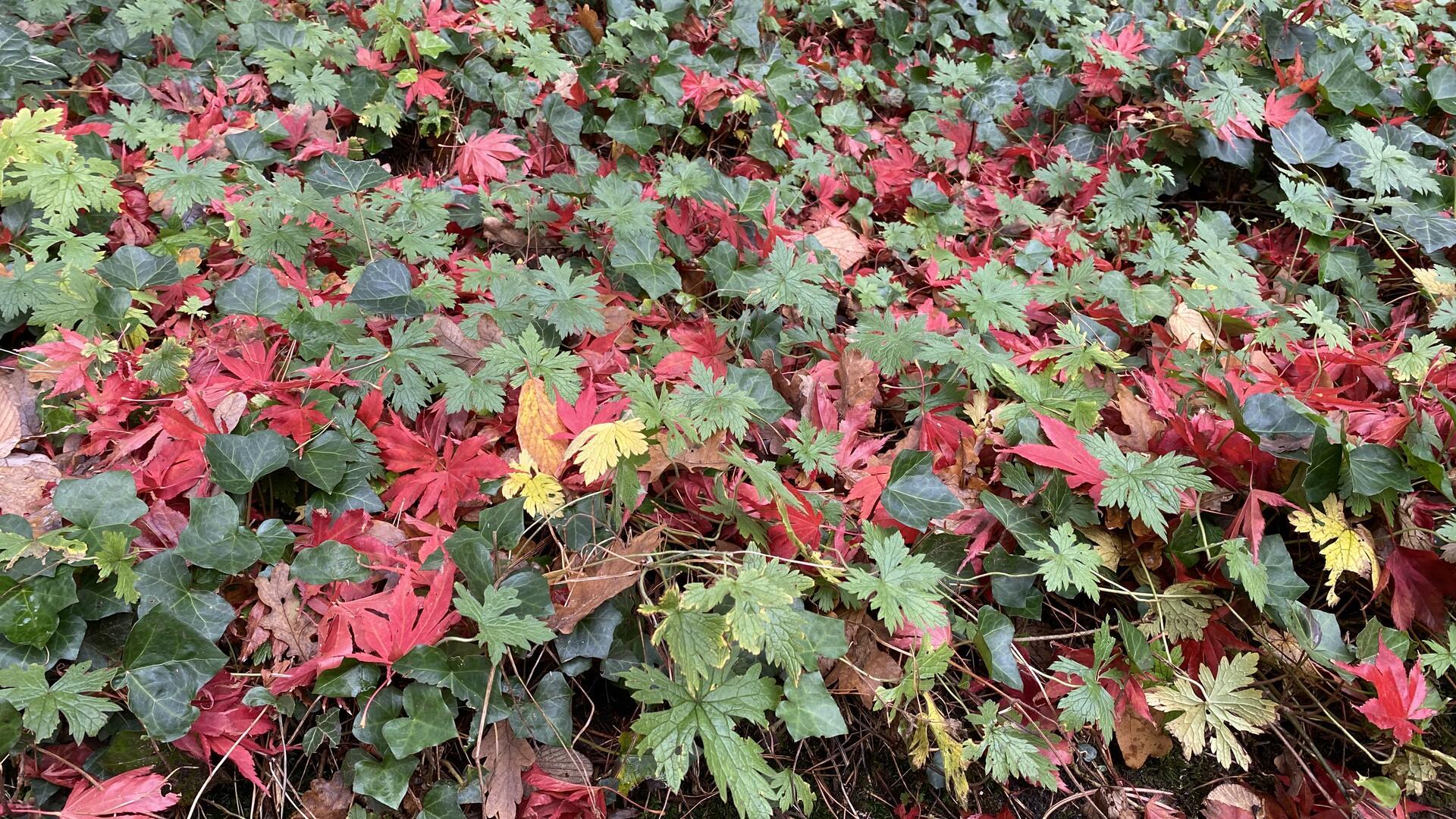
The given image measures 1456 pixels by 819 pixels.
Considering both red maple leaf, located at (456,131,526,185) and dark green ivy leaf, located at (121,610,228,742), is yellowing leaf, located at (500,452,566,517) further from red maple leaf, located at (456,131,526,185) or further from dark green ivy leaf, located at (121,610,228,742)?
red maple leaf, located at (456,131,526,185)

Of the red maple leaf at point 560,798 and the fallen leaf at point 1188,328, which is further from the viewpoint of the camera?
the fallen leaf at point 1188,328

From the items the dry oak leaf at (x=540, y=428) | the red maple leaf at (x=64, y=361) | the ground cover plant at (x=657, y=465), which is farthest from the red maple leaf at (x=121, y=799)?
the red maple leaf at (x=64, y=361)

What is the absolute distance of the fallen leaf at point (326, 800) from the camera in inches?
57.2

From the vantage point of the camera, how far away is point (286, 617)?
156 centimetres

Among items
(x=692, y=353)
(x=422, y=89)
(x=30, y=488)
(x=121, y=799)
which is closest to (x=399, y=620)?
(x=121, y=799)

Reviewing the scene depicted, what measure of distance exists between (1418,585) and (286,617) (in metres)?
2.40

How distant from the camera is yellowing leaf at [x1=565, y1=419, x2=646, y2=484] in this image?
1.51 metres

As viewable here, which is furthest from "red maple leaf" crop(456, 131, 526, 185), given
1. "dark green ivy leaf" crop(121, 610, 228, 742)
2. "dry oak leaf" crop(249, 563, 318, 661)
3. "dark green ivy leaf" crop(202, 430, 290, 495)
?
"dark green ivy leaf" crop(121, 610, 228, 742)

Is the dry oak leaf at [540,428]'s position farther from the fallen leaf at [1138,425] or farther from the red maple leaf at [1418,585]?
the red maple leaf at [1418,585]

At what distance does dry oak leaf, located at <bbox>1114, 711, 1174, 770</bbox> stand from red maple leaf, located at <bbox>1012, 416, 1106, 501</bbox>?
1.54 feet

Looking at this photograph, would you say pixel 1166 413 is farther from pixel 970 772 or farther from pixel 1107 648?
pixel 970 772

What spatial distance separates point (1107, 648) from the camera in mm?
1608

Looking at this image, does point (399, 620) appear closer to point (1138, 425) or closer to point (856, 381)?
point (856, 381)

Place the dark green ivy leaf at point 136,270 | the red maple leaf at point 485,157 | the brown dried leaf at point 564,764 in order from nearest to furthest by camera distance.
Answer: the brown dried leaf at point 564,764 → the dark green ivy leaf at point 136,270 → the red maple leaf at point 485,157
